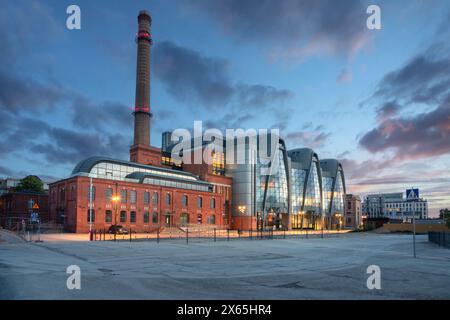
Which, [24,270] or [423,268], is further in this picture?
[423,268]

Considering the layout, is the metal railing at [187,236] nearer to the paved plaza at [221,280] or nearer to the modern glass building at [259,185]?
the modern glass building at [259,185]

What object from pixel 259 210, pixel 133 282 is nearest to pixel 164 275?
pixel 133 282

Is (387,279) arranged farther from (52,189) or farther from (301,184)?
(301,184)

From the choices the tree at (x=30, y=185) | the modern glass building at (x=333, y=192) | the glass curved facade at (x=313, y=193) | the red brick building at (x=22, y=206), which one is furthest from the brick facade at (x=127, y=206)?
the modern glass building at (x=333, y=192)

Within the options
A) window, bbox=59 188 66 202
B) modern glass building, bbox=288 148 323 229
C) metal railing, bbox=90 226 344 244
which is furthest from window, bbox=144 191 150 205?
modern glass building, bbox=288 148 323 229

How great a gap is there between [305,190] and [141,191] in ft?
198

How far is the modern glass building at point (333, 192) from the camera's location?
12538 cm

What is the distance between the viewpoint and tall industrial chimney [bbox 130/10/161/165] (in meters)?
89.6

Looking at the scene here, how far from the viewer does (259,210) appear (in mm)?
95438

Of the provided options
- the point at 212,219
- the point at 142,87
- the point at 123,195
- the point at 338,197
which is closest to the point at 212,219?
the point at 212,219

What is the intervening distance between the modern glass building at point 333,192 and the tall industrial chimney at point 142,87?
64.8 m

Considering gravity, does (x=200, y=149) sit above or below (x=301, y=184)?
above

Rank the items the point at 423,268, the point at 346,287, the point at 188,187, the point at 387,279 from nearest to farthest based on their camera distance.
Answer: the point at 346,287 → the point at 387,279 → the point at 423,268 → the point at 188,187
